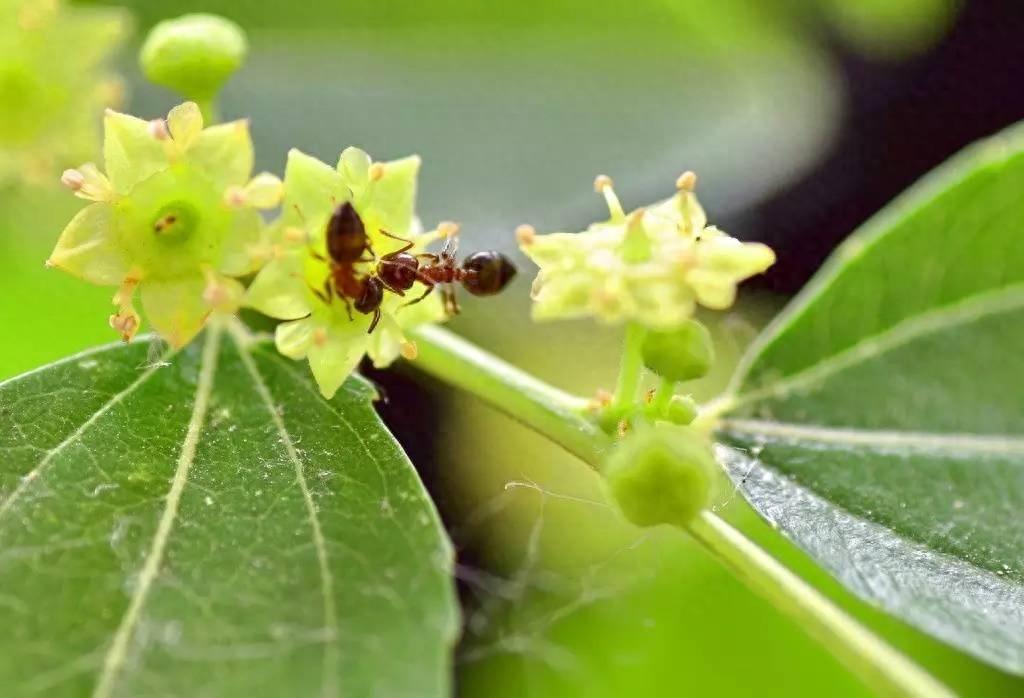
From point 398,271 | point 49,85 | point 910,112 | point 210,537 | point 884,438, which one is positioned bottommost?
point 210,537

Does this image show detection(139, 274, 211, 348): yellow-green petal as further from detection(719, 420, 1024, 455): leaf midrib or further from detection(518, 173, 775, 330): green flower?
detection(719, 420, 1024, 455): leaf midrib

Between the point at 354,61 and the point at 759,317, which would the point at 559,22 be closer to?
the point at 354,61

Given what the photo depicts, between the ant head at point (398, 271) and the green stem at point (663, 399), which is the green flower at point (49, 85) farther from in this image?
the green stem at point (663, 399)

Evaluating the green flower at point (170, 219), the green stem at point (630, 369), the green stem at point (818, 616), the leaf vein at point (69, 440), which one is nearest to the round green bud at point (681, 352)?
the green stem at point (630, 369)

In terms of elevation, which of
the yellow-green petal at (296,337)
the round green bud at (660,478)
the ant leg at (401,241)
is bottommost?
the round green bud at (660,478)

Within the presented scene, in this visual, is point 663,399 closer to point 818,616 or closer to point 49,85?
point 818,616

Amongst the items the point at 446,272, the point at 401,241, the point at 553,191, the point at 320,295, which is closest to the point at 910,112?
the point at 553,191

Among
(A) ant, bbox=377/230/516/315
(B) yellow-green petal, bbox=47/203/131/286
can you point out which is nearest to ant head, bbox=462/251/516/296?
(A) ant, bbox=377/230/516/315
